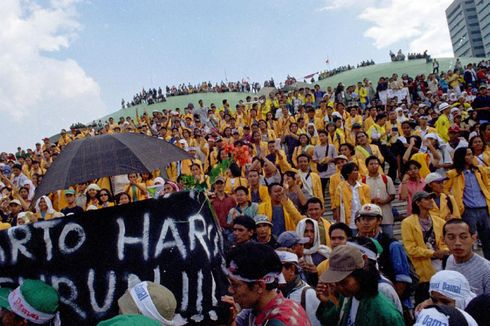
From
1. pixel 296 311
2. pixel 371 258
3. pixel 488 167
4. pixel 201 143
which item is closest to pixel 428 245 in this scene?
pixel 371 258

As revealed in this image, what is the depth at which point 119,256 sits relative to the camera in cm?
294

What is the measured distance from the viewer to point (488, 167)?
22.8 ft

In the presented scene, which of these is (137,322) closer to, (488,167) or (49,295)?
(49,295)

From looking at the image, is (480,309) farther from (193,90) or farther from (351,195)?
(193,90)

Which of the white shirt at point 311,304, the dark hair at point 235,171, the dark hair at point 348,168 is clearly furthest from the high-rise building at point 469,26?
the white shirt at point 311,304

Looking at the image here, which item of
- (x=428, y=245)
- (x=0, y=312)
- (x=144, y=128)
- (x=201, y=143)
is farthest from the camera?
(x=144, y=128)

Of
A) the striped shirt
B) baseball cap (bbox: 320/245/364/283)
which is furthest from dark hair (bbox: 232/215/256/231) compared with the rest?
baseball cap (bbox: 320/245/364/283)

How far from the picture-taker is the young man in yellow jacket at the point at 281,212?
639cm

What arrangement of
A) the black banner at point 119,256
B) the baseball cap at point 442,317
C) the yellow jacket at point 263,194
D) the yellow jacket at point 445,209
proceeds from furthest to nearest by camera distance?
the yellow jacket at point 263,194 → the yellow jacket at point 445,209 → the black banner at point 119,256 → the baseball cap at point 442,317

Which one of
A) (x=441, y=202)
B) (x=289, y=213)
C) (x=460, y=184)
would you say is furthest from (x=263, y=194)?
(x=460, y=184)

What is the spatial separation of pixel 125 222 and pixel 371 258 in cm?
179

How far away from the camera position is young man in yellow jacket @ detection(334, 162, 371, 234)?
6777 millimetres

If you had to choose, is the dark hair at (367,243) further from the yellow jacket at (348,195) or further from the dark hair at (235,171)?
the dark hair at (235,171)

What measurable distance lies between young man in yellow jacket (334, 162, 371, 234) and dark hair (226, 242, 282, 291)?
15.0ft
